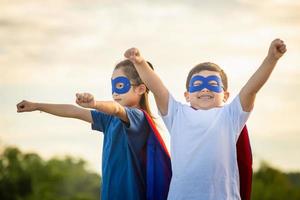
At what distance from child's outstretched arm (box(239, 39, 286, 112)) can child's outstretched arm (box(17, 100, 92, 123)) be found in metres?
1.62

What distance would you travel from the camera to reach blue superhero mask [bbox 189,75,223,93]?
24.1 ft

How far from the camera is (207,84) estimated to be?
289 inches

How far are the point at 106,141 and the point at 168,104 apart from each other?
82 cm

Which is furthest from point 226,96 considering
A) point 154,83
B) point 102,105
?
point 102,105

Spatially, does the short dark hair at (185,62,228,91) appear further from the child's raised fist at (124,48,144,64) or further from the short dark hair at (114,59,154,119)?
the child's raised fist at (124,48,144,64)

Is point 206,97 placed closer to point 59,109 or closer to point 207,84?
point 207,84

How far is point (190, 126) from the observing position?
719 cm

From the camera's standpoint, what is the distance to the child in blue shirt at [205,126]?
6.96 m

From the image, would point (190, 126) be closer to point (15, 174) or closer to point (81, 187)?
point (15, 174)

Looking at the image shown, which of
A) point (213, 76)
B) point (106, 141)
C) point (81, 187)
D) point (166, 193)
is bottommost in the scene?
point (81, 187)

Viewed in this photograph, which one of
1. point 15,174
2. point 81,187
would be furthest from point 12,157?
point 81,187

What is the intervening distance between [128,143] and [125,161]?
17 centimetres

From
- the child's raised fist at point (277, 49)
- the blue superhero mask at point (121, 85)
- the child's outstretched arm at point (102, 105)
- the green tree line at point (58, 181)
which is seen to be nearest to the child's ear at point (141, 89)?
the blue superhero mask at point (121, 85)

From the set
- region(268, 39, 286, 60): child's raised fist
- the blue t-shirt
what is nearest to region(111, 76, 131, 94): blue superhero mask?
the blue t-shirt
